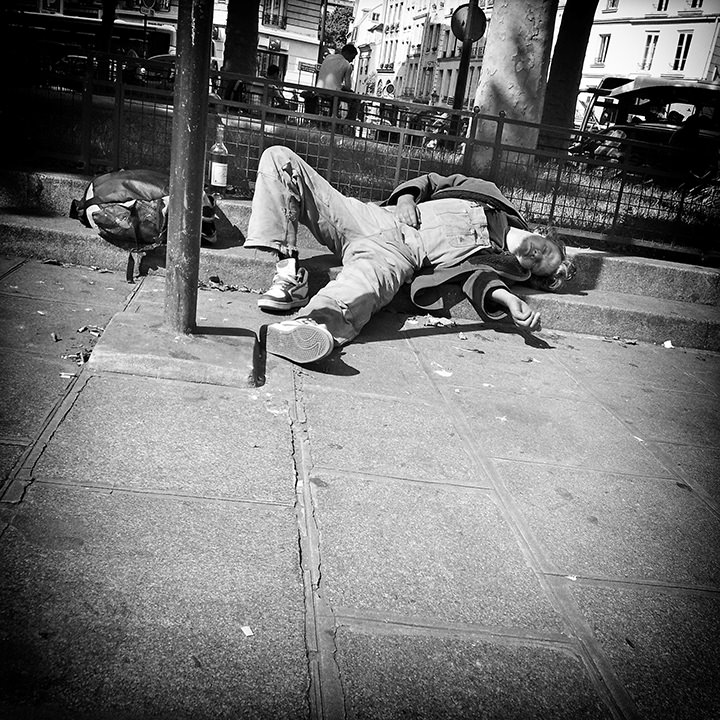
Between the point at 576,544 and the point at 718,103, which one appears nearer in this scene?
the point at 576,544

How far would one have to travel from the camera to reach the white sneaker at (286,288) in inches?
164

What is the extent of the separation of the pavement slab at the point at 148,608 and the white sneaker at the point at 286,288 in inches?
85.3

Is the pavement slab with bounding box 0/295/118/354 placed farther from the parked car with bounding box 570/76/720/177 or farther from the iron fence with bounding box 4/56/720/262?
the parked car with bounding box 570/76/720/177

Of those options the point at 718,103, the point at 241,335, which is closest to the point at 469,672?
the point at 241,335

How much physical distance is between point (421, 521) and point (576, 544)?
1.82 ft

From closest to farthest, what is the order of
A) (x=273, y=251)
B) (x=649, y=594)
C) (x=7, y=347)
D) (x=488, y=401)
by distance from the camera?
(x=649, y=594) → (x=7, y=347) → (x=488, y=401) → (x=273, y=251)

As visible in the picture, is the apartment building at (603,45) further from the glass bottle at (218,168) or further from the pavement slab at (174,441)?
the pavement slab at (174,441)

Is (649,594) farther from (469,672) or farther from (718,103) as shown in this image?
(718,103)

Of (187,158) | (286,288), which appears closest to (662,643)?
(187,158)

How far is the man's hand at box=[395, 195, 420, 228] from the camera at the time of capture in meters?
4.70

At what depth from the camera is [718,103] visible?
13.4 metres

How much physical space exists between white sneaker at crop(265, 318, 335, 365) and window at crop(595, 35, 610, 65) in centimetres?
5653

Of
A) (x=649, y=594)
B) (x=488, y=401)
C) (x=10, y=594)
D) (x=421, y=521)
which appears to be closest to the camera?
(x=10, y=594)

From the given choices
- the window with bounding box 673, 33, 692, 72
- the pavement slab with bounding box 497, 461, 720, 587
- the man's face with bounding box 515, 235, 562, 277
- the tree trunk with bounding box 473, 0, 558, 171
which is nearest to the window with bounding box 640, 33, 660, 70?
the window with bounding box 673, 33, 692, 72
